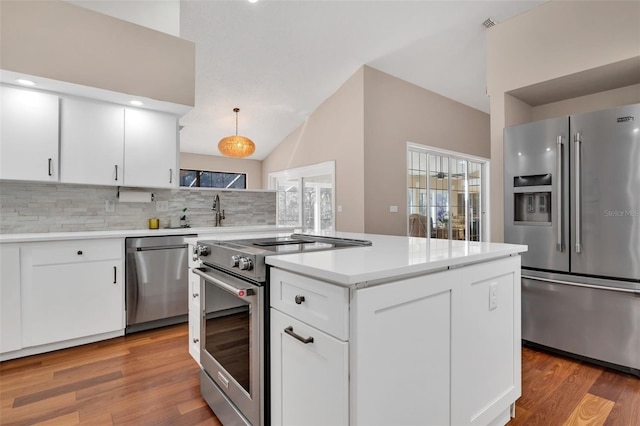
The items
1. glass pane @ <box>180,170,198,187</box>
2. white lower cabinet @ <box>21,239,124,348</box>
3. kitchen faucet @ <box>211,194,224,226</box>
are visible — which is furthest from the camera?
glass pane @ <box>180,170,198,187</box>

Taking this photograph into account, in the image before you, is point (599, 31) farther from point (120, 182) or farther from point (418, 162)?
point (120, 182)

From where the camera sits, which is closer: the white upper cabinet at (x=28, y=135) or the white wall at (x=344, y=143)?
the white upper cabinet at (x=28, y=135)

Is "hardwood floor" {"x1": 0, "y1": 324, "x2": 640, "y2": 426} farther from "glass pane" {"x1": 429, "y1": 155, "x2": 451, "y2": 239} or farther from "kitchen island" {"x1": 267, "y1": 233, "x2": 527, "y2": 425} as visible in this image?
"glass pane" {"x1": 429, "y1": 155, "x2": 451, "y2": 239}

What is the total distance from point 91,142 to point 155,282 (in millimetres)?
1446

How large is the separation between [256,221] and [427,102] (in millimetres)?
3514

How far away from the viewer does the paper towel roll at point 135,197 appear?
3.37 meters

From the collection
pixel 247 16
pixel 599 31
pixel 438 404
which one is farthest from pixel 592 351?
pixel 247 16

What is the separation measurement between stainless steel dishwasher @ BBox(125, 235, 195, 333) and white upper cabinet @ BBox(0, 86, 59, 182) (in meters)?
0.93

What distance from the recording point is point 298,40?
4062 millimetres

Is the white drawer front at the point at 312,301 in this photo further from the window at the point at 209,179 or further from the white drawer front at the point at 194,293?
the window at the point at 209,179

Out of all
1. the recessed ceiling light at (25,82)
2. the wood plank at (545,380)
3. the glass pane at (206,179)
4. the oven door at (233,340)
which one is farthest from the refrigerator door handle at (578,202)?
the glass pane at (206,179)

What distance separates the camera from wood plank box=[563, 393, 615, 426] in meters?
1.68

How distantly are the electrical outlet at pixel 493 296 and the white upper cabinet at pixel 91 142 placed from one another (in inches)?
130

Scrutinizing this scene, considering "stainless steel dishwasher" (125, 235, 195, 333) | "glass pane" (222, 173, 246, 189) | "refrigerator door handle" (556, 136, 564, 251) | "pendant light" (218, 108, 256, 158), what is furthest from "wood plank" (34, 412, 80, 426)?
"glass pane" (222, 173, 246, 189)
